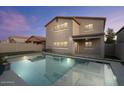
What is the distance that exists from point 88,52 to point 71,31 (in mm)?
1866

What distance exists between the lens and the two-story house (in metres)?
6.97

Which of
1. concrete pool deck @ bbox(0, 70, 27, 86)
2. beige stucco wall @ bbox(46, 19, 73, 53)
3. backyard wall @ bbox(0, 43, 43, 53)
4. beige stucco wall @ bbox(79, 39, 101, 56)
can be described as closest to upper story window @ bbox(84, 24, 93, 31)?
beige stucco wall @ bbox(79, 39, 101, 56)

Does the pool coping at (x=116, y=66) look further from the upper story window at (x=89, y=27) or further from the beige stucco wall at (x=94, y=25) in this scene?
the upper story window at (x=89, y=27)

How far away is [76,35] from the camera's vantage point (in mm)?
7707

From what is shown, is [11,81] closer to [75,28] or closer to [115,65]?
[115,65]

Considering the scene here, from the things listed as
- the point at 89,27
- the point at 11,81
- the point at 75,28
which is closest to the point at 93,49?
the point at 89,27

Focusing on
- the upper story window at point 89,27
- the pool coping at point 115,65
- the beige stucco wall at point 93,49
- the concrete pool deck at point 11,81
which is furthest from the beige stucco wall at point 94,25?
the concrete pool deck at point 11,81

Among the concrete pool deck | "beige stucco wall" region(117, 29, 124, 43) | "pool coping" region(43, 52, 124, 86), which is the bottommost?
the concrete pool deck

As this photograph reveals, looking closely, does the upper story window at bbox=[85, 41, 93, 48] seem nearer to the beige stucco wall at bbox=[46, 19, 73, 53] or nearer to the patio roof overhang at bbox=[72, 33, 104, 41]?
the patio roof overhang at bbox=[72, 33, 104, 41]

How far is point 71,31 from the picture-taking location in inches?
317

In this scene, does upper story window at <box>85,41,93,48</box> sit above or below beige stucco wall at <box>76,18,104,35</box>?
below

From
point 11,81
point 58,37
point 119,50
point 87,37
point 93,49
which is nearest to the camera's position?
point 11,81
